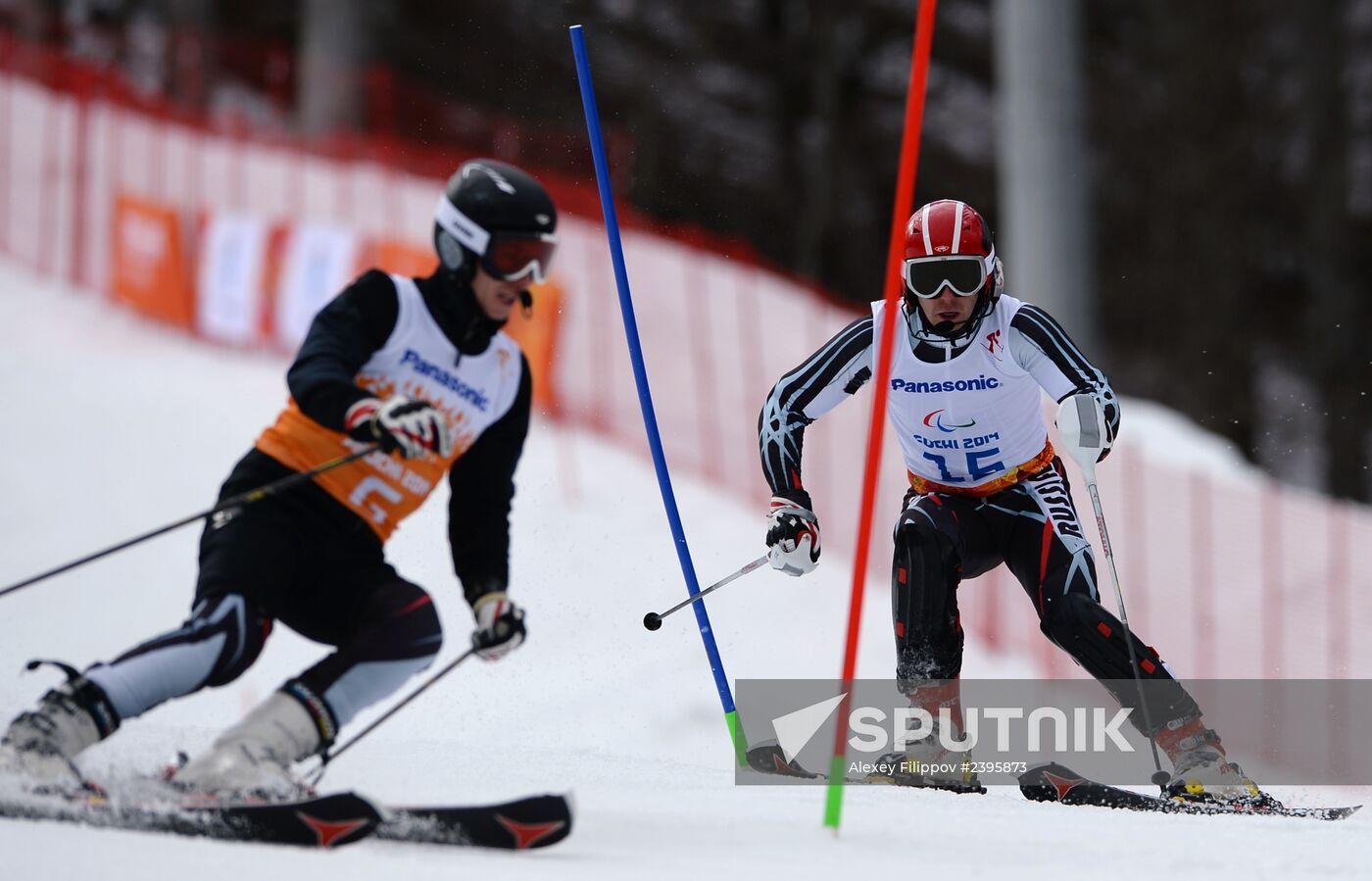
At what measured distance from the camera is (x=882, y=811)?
4340mm

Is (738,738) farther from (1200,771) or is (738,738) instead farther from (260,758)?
(260,758)

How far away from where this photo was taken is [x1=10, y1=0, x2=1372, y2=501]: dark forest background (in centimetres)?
1962

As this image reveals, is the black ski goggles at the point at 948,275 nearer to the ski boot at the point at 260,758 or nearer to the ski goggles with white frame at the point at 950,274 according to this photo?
the ski goggles with white frame at the point at 950,274

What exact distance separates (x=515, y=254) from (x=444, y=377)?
15.7 inches

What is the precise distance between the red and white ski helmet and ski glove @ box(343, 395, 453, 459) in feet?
5.10

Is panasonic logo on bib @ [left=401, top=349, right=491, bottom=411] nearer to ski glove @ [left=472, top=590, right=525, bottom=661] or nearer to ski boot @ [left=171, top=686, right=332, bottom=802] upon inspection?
ski glove @ [left=472, top=590, right=525, bottom=661]

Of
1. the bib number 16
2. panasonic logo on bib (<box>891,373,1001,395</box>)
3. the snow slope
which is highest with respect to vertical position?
panasonic logo on bib (<box>891,373,1001,395</box>)

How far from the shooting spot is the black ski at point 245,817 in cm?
364

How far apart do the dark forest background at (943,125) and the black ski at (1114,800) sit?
484 inches

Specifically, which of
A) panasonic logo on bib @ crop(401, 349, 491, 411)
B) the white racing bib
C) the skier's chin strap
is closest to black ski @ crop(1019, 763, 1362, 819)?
the white racing bib

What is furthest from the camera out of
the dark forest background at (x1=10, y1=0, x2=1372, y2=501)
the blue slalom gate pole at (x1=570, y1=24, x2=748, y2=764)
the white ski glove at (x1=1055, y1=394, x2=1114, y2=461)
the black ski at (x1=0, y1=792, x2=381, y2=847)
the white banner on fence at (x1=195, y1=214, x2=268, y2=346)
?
the dark forest background at (x1=10, y1=0, x2=1372, y2=501)

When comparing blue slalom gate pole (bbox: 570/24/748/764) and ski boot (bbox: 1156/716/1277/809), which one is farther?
blue slalom gate pole (bbox: 570/24/748/764)

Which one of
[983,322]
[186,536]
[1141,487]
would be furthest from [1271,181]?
[983,322]

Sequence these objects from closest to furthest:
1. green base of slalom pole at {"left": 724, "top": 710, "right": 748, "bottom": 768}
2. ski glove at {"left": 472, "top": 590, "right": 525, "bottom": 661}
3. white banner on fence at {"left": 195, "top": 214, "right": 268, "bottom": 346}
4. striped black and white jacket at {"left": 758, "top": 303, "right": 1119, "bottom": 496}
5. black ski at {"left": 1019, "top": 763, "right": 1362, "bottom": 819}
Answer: ski glove at {"left": 472, "top": 590, "right": 525, "bottom": 661} → black ski at {"left": 1019, "top": 763, "right": 1362, "bottom": 819} → striped black and white jacket at {"left": 758, "top": 303, "right": 1119, "bottom": 496} → green base of slalom pole at {"left": 724, "top": 710, "right": 748, "bottom": 768} → white banner on fence at {"left": 195, "top": 214, "right": 268, "bottom": 346}
